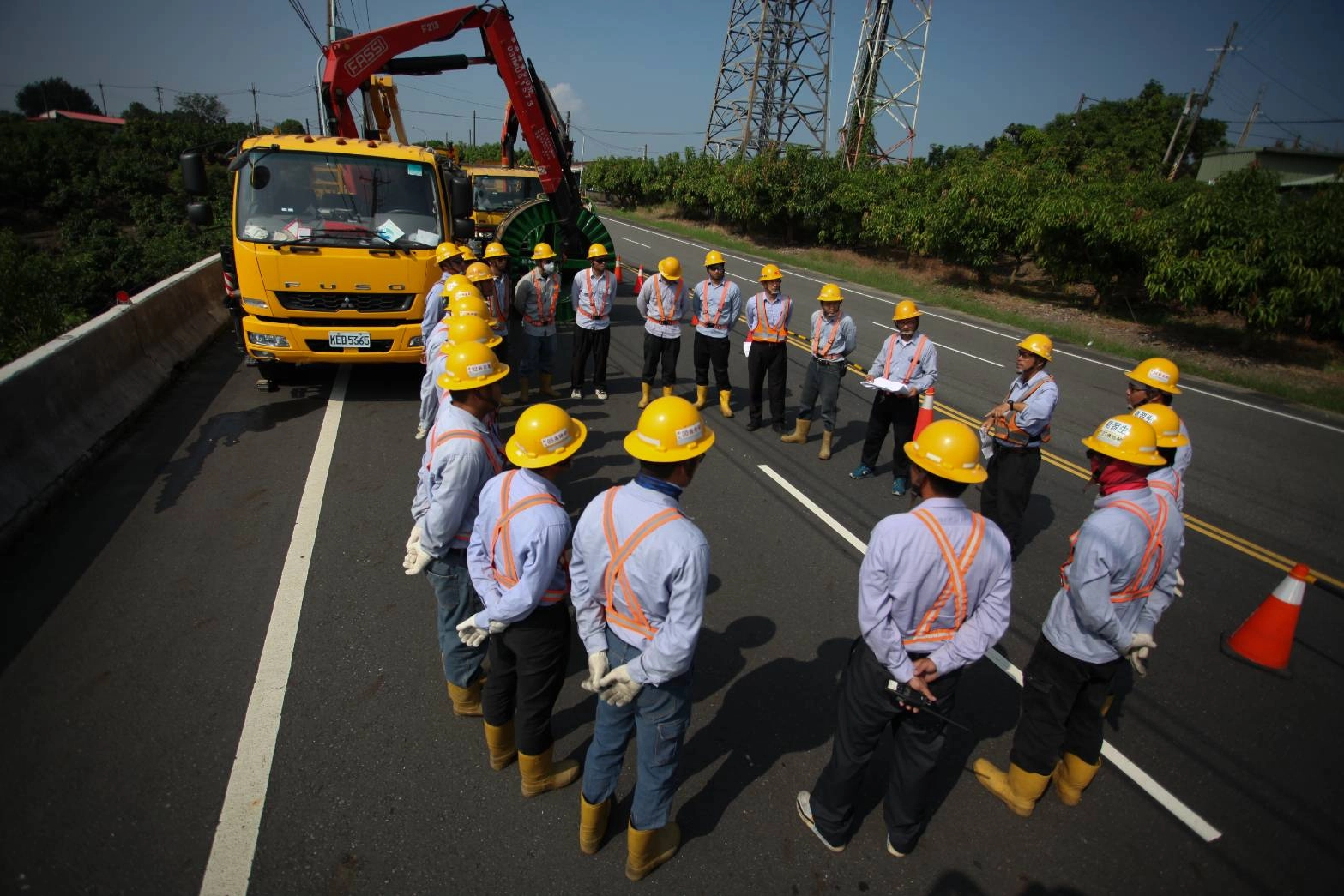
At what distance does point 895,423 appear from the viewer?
21.9 ft

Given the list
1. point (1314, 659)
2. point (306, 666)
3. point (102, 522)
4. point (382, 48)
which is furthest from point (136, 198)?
point (1314, 659)

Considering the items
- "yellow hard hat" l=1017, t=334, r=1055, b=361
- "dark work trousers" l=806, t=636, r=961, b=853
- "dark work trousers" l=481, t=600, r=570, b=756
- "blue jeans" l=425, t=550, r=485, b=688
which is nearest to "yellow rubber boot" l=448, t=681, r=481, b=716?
"blue jeans" l=425, t=550, r=485, b=688

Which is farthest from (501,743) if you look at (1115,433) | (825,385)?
(825,385)

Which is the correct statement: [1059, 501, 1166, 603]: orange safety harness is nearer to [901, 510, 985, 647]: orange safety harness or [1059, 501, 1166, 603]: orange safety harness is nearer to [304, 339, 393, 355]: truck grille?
[901, 510, 985, 647]: orange safety harness

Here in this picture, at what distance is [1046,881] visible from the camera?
2.94 meters

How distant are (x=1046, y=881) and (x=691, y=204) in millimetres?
39416

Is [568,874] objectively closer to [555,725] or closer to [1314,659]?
[555,725]

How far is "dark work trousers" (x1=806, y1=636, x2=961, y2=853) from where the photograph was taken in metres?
2.73

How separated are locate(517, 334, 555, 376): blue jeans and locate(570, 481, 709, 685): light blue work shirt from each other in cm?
616

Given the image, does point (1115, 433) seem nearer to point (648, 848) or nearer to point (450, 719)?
point (648, 848)

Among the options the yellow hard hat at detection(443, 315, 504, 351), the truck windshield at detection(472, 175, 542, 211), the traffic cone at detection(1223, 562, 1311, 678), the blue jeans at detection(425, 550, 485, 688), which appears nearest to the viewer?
the blue jeans at detection(425, 550, 485, 688)

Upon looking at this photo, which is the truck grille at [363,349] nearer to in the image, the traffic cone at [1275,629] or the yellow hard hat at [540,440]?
the yellow hard hat at [540,440]

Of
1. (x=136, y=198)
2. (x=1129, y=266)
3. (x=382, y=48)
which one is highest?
(x=382, y=48)

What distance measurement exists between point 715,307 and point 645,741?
5971 millimetres
